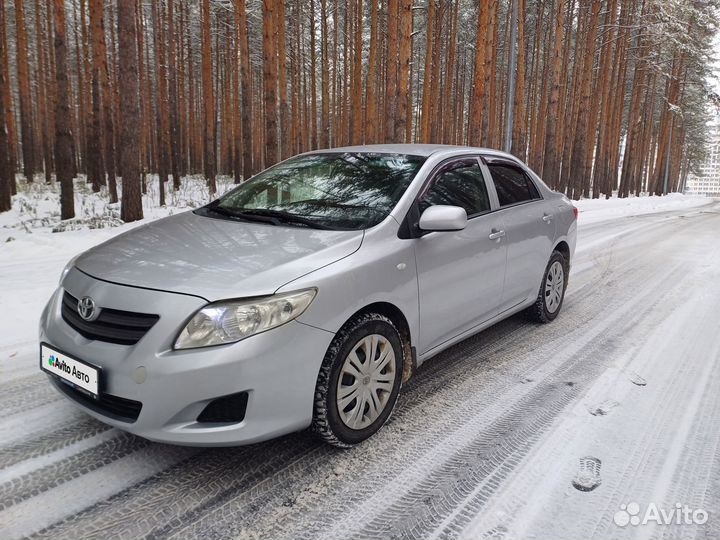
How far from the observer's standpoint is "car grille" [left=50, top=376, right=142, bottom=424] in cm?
236

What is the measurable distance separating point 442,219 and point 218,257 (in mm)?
1307

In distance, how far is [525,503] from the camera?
241cm

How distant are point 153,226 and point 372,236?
60.4 inches

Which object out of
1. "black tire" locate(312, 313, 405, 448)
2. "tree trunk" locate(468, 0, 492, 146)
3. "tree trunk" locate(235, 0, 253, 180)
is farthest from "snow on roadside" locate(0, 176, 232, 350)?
"tree trunk" locate(468, 0, 492, 146)

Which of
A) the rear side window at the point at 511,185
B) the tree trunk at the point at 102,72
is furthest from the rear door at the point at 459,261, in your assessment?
the tree trunk at the point at 102,72

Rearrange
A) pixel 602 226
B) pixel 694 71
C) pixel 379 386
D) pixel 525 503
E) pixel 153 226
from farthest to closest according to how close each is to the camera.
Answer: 1. pixel 694 71
2. pixel 602 226
3. pixel 153 226
4. pixel 379 386
5. pixel 525 503

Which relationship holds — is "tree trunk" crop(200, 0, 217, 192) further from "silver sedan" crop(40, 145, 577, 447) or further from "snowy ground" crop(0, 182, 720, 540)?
"snowy ground" crop(0, 182, 720, 540)

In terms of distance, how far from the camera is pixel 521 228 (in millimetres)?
4367

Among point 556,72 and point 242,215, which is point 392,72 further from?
point 242,215

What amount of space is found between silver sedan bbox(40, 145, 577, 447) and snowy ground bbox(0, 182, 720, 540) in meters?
0.29

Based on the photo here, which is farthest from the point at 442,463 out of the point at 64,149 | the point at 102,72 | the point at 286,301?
the point at 102,72

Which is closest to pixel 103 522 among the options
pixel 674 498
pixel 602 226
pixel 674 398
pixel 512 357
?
pixel 674 498

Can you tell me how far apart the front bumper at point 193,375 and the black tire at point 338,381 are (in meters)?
0.12

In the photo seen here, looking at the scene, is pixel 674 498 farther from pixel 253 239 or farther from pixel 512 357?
pixel 253 239
